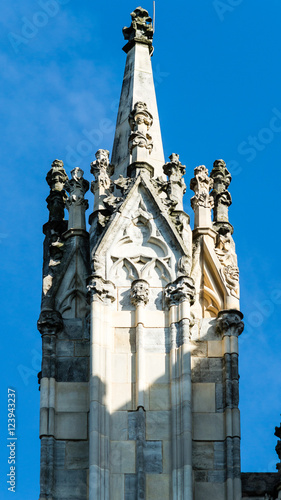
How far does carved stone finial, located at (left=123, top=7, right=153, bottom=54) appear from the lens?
38250 mm

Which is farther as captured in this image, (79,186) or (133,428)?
(79,186)

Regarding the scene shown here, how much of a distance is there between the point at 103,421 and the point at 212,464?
1.89 metres

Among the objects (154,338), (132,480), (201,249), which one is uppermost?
(201,249)

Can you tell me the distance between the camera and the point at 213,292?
3266 cm

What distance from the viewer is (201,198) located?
3422 centimetres

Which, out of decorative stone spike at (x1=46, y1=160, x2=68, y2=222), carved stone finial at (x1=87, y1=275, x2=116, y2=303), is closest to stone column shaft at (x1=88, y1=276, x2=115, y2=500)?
carved stone finial at (x1=87, y1=275, x2=116, y2=303)

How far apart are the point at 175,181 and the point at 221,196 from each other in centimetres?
150

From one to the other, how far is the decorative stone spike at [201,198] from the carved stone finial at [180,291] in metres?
2.20

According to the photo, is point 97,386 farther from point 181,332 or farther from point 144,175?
point 144,175

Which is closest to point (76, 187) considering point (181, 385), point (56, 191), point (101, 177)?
point (101, 177)

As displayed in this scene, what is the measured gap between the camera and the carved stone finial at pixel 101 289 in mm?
31578

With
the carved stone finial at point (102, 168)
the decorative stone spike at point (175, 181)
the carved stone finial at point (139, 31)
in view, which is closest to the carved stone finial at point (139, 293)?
the decorative stone spike at point (175, 181)

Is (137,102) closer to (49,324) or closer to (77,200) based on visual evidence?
(77,200)

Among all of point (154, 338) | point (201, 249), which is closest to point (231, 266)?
point (201, 249)
